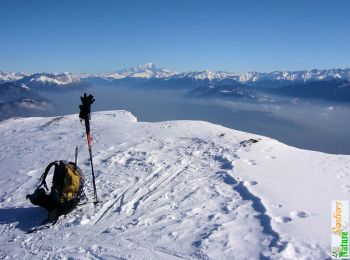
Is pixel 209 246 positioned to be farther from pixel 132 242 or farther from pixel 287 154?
pixel 287 154

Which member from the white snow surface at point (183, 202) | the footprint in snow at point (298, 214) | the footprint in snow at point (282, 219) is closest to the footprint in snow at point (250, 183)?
the white snow surface at point (183, 202)

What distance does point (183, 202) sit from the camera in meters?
13.3

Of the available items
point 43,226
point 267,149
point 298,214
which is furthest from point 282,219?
point 267,149

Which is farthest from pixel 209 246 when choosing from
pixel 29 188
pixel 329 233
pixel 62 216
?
pixel 29 188

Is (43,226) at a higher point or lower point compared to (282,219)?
lower

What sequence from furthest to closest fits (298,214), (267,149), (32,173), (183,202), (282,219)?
(267,149) < (32,173) < (183,202) < (298,214) < (282,219)

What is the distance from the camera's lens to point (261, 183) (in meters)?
15.0

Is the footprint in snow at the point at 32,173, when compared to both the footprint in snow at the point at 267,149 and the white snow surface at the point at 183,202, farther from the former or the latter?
Result: the footprint in snow at the point at 267,149

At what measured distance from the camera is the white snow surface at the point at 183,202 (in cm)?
990

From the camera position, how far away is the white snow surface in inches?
390

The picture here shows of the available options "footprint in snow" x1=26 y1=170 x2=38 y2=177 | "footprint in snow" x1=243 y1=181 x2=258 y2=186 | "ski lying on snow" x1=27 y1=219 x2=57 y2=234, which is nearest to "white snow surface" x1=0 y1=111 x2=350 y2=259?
"footprint in snow" x1=26 y1=170 x2=38 y2=177

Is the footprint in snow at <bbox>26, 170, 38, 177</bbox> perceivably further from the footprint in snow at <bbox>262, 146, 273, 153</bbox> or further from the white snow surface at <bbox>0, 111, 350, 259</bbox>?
the footprint in snow at <bbox>262, 146, 273, 153</bbox>

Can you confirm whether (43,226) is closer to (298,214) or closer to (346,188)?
(298,214)

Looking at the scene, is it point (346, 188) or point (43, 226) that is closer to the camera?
point (43, 226)
